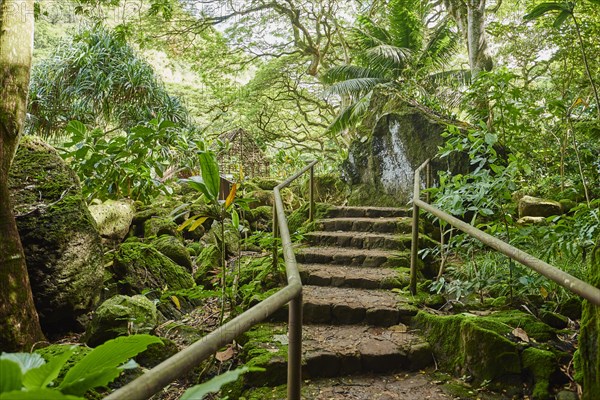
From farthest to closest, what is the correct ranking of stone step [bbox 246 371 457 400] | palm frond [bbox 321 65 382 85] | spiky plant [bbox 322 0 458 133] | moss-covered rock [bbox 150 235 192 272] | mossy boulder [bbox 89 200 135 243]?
palm frond [bbox 321 65 382 85] → spiky plant [bbox 322 0 458 133] → moss-covered rock [bbox 150 235 192 272] → mossy boulder [bbox 89 200 135 243] → stone step [bbox 246 371 457 400]

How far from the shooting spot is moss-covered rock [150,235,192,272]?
4.77 metres

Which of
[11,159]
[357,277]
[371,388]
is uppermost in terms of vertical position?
[11,159]

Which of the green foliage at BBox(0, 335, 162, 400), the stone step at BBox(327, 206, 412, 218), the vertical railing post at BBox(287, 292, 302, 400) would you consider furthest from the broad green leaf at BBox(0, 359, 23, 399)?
the stone step at BBox(327, 206, 412, 218)

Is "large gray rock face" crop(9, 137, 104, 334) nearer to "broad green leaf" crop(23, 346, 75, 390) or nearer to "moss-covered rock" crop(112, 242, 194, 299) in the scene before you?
"moss-covered rock" crop(112, 242, 194, 299)

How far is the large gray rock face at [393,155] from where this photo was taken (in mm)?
6160

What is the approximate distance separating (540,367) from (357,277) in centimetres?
181

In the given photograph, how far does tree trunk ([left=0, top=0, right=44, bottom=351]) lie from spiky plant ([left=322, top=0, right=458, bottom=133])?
261 inches

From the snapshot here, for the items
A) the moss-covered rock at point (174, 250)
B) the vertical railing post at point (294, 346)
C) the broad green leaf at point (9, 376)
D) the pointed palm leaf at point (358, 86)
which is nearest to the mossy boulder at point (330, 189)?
the pointed palm leaf at point (358, 86)

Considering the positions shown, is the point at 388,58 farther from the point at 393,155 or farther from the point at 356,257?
the point at 356,257

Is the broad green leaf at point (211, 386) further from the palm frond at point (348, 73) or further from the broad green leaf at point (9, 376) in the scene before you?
the palm frond at point (348, 73)

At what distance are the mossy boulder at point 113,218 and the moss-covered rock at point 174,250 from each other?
426mm

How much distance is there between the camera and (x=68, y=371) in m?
0.84

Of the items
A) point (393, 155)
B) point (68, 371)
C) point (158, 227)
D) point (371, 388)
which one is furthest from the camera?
point (393, 155)

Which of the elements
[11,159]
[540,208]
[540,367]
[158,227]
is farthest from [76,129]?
[540,208]
